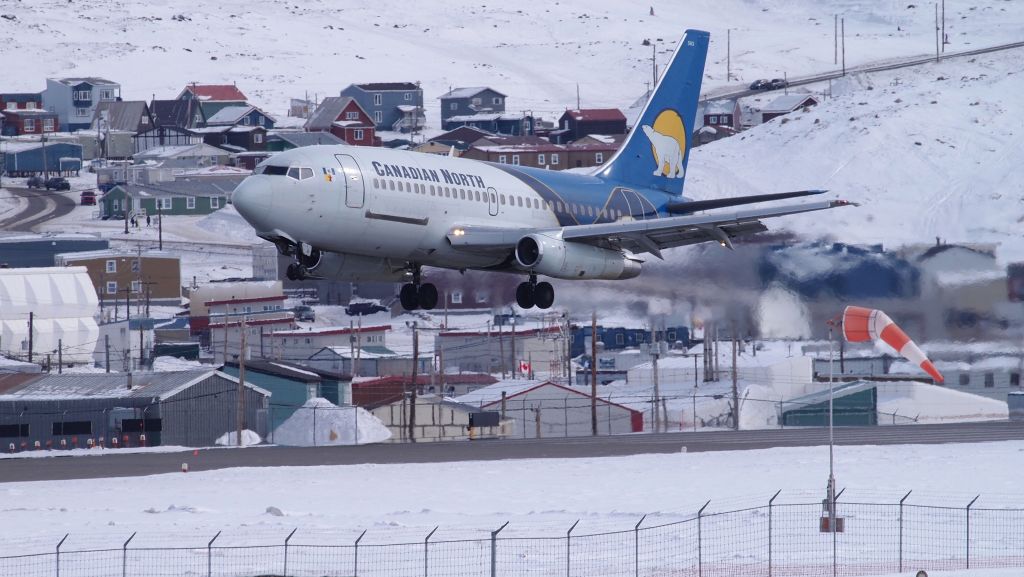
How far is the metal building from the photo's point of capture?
87500 mm

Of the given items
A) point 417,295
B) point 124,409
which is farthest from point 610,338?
point 417,295

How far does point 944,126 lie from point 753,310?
107211 mm

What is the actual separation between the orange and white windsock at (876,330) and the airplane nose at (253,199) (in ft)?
55.2

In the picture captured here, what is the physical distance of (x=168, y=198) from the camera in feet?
612

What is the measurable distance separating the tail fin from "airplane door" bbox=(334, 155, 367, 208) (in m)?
14.1

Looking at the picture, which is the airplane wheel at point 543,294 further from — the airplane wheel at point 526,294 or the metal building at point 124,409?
the metal building at point 124,409

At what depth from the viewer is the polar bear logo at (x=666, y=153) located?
6322 cm

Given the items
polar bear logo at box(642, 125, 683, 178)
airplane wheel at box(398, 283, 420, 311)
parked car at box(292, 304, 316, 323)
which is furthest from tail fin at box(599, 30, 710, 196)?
parked car at box(292, 304, 316, 323)

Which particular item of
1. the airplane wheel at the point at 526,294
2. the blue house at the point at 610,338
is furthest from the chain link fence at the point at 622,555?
the blue house at the point at 610,338

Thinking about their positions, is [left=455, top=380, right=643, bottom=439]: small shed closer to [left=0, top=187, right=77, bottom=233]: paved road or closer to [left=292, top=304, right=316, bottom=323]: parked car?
[left=292, top=304, right=316, bottom=323]: parked car

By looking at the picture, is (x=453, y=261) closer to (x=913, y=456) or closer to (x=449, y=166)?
(x=449, y=166)

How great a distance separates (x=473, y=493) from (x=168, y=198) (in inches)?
5537

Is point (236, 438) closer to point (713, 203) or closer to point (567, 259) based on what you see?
point (567, 259)

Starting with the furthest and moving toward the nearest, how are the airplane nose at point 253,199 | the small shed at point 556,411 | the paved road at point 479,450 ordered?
the small shed at point 556,411 < the paved road at point 479,450 < the airplane nose at point 253,199
